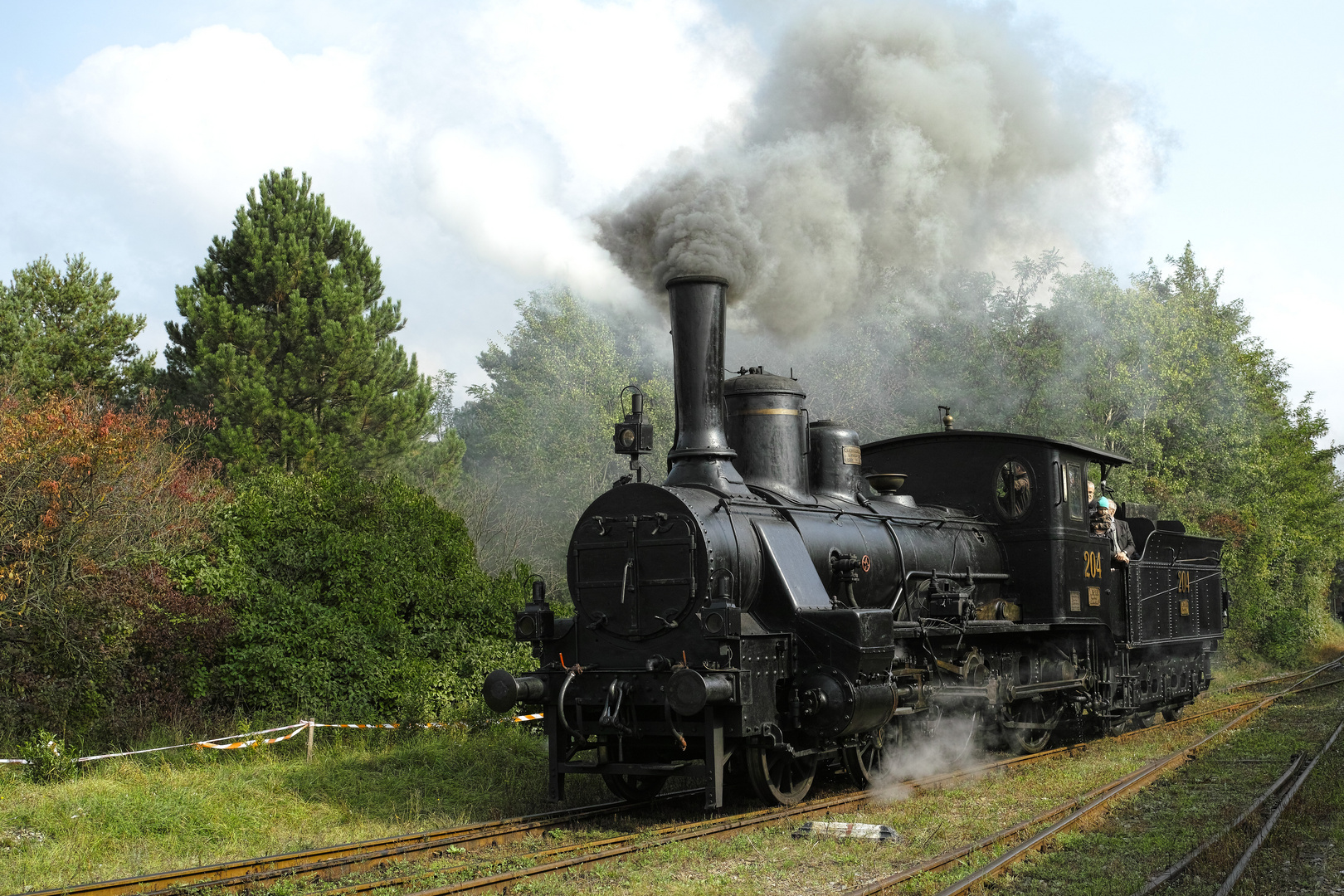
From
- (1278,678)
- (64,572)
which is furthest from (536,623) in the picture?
(1278,678)

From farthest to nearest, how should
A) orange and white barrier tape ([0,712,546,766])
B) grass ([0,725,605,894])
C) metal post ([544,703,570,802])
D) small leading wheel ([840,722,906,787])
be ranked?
orange and white barrier tape ([0,712,546,766]) → small leading wheel ([840,722,906,787]) → metal post ([544,703,570,802]) → grass ([0,725,605,894])

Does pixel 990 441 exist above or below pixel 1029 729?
above

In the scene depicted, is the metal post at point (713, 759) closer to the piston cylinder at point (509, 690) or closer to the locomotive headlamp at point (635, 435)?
the piston cylinder at point (509, 690)

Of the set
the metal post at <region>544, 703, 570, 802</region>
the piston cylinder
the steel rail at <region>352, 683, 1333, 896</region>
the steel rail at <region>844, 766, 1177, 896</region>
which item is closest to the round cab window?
the steel rail at <region>352, 683, 1333, 896</region>

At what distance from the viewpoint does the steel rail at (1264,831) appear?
20.1ft

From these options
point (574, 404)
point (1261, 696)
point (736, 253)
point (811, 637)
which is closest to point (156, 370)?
point (574, 404)

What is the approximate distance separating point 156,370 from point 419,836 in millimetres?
17825

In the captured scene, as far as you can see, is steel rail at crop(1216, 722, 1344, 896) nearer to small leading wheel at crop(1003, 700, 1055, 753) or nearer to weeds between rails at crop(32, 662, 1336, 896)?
weeds between rails at crop(32, 662, 1336, 896)

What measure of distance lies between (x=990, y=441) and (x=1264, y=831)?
5.73 m

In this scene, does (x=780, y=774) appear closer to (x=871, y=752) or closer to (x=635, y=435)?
(x=871, y=752)

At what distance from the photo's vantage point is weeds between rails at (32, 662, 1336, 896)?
236 inches

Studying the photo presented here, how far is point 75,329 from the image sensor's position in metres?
22.0

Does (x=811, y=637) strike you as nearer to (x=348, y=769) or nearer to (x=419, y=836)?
(x=419, y=836)

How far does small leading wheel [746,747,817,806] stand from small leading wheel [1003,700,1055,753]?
356cm
